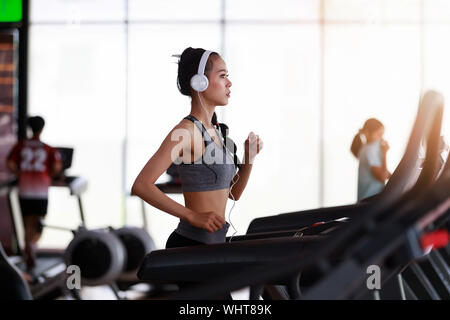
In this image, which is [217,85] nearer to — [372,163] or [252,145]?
[252,145]

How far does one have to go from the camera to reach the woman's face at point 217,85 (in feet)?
5.29

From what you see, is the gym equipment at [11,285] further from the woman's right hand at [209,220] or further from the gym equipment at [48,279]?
the gym equipment at [48,279]

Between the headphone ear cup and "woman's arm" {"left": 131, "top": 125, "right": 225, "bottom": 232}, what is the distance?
10 cm

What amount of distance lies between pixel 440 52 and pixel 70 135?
482 centimetres

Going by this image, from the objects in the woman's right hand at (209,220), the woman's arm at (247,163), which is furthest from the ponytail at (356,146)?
the woman's right hand at (209,220)

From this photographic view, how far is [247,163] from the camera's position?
169 cm

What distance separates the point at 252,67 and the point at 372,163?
5.81 metres

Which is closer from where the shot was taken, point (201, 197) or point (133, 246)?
point (201, 197)

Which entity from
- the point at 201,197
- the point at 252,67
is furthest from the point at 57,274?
the point at 252,67


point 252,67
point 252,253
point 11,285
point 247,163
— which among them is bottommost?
point 11,285

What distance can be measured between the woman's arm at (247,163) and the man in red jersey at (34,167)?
131 inches

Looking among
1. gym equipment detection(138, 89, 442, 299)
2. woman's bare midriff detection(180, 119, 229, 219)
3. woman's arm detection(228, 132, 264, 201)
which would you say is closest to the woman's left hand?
woman's arm detection(228, 132, 264, 201)

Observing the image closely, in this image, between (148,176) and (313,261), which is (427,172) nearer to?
(313,261)

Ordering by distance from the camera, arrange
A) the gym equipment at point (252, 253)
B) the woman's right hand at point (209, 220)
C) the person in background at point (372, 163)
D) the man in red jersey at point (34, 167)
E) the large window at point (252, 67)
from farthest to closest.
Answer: the large window at point (252, 67)
the man in red jersey at point (34, 167)
the person in background at point (372, 163)
the woman's right hand at point (209, 220)
the gym equipment at point (252, 253)
